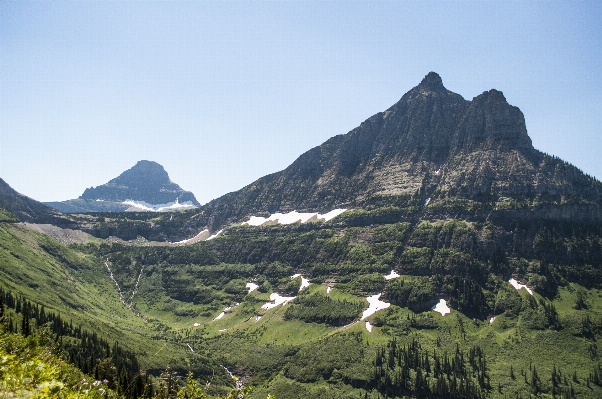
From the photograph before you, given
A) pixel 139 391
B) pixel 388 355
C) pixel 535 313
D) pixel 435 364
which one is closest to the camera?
pixel 139 391

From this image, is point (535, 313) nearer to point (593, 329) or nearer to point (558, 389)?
point (593, 329)

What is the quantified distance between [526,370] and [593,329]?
4449 cm

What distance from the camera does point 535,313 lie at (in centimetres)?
18900

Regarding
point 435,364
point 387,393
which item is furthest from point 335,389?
point 435,364

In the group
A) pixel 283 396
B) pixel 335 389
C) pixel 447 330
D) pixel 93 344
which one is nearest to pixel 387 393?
pixel 335 389

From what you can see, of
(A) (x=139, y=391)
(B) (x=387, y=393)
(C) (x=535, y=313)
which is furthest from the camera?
(C) (x=535, y=313)

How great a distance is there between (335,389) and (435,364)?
43470 mm

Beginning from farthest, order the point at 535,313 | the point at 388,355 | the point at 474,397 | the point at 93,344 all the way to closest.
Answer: the point at 535,313 → the point at 388,355 → the point at 474,397 → the point at 93,344

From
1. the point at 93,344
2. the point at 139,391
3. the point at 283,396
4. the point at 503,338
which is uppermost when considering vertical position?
the point at 139,391

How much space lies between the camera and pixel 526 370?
154875 millimetres

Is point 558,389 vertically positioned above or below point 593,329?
below

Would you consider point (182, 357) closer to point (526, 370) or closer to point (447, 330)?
point (447, 330)

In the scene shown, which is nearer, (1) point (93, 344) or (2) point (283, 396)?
(1) point (93, 344)

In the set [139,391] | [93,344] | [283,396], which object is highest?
[139,391]
